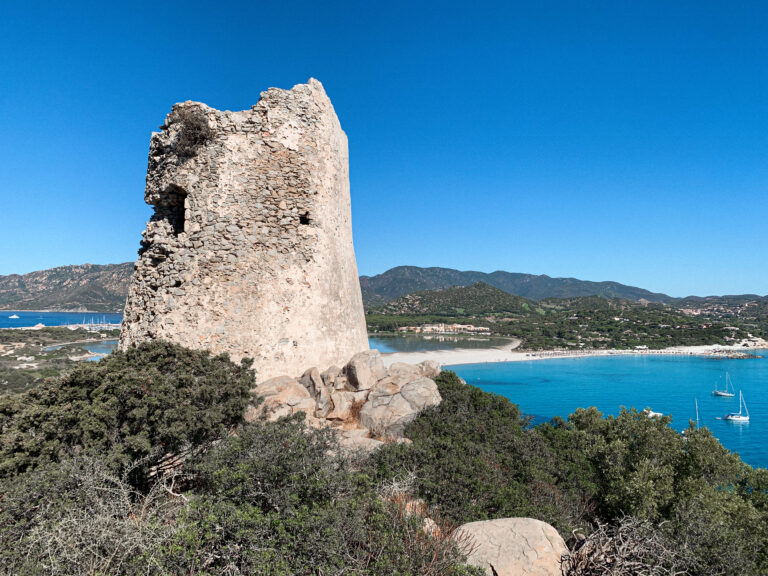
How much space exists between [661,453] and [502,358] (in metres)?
72.8

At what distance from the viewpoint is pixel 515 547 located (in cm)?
394

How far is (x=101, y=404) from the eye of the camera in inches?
161

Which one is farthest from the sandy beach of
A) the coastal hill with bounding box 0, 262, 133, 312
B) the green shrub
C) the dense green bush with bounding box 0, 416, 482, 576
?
the coastal hill with bounding box 0, 262, 133, 312

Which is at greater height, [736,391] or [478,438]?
[478,438]

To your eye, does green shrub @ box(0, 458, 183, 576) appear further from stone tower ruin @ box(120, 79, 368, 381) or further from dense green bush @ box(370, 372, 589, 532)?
stone tower ruin @ box(120, 79, 368, 381)

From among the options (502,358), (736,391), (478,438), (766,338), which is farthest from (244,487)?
(766,338)

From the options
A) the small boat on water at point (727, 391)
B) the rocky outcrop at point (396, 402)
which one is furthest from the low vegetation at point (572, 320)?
the rocky outcrop at point (396, 402)

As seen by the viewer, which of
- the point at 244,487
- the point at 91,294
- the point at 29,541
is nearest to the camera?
the point at 29,541

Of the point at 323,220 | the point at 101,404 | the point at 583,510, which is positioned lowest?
the point at 583,510

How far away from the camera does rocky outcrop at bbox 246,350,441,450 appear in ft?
21.1

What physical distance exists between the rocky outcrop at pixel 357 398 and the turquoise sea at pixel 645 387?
117 ft

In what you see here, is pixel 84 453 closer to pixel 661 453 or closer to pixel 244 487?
pixel 244 487

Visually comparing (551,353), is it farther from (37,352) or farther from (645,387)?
(37,352)

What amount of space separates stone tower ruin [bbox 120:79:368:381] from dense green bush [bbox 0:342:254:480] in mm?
1998
